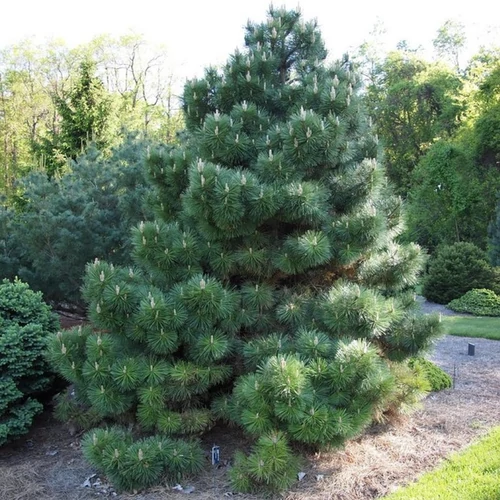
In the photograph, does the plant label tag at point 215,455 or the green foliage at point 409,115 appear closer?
the plant label tag at point 215,455

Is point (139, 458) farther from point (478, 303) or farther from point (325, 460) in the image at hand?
point (478, 303)

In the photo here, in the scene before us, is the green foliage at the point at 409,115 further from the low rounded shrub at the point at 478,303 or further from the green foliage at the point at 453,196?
the low rounded shrub at the point at 478,303

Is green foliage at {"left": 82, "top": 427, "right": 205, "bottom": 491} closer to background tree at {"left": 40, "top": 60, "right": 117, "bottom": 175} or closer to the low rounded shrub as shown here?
background tree at {"left": 40, "top": 60, "right": 117, "bottom": 175}

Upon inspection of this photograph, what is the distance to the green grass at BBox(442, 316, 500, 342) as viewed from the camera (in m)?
10.1

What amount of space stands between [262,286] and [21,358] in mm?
2228

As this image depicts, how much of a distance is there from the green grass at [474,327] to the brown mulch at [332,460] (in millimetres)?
4130

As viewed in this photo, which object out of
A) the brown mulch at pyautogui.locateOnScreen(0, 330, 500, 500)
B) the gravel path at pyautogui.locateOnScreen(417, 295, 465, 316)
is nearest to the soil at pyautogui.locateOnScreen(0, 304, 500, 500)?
the brown mulch at pyautogui.locateOnScreen(0, 330, 500, 500)

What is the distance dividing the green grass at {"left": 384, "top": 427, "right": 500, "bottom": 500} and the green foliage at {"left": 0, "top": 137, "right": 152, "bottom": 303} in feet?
14.5

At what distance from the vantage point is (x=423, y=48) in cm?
3281

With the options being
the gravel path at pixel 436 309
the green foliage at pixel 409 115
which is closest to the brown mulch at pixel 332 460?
the gravel path at pixel 436 309

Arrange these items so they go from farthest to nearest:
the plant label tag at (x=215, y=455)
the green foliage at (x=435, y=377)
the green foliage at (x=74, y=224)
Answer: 1. the green foliage at (x=74, y=224)
2. the green foliage at (x=435, y=377)
3. the plant label tag at (x=215, y=455)

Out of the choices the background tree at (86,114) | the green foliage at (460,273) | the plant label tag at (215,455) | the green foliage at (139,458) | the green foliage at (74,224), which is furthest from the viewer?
the green foliage at (460,273)

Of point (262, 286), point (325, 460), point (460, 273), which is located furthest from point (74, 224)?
point (460, 273)

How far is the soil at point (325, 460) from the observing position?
3.71m
